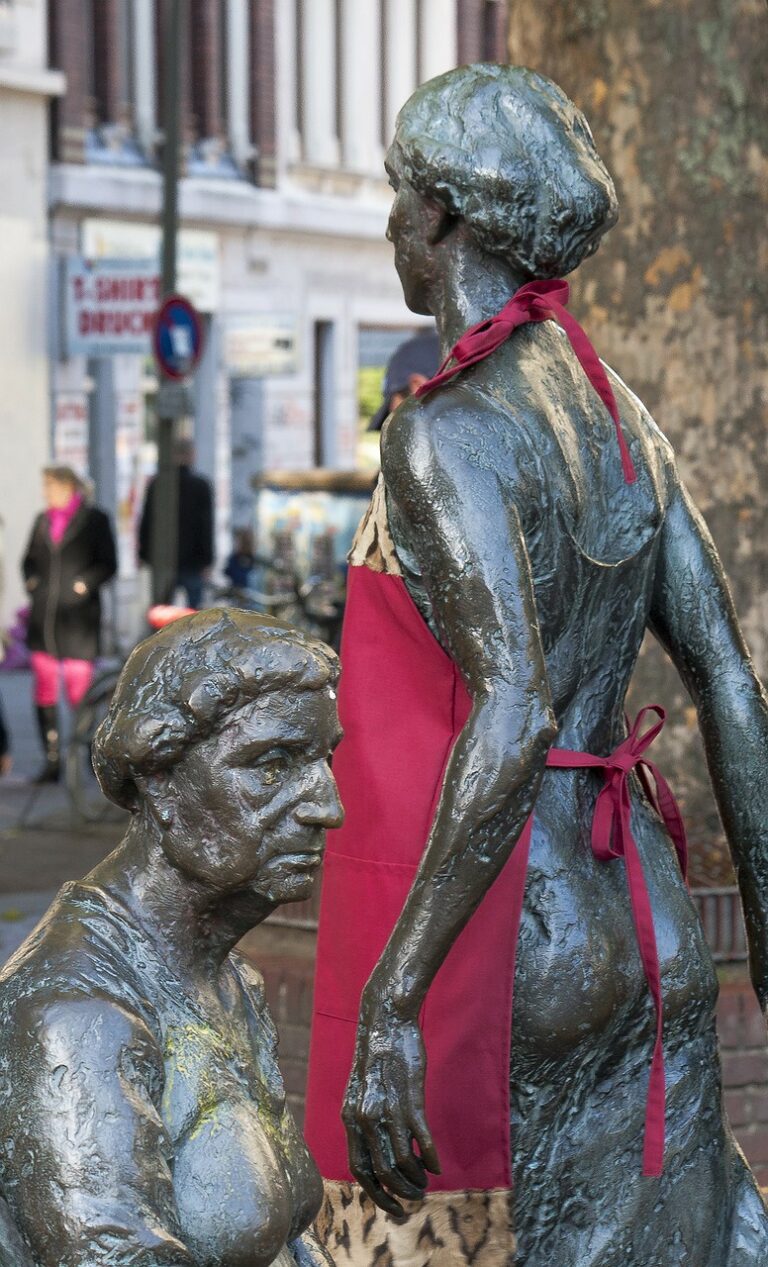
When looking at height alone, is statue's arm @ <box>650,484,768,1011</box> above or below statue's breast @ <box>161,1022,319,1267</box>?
above

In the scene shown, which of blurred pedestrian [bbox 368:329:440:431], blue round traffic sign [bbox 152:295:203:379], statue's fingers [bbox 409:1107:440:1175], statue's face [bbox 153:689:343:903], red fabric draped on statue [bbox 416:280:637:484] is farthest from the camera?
blue round traffic sign [bbox 152:295:203:379]

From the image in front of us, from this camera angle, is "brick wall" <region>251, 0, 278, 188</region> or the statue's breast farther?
"brick wall" <region>251, 0, 278, 188</region>

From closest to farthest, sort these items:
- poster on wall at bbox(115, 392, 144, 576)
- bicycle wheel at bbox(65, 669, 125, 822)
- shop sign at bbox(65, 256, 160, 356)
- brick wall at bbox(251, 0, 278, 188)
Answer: bicycle wheel at bbox(65, 669, 125, 822) < shop sign at bbox(65, 256, 160, 356) < poster on wall at bbox(115, 392, 144, 576) < brick wall at bbox(251, 0, 278, 188)

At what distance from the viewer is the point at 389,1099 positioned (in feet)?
8.54

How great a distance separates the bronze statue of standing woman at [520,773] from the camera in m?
2.68

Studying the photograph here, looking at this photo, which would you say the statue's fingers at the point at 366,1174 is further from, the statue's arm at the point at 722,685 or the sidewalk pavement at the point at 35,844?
the sidewalk pavement at the point at 35,844

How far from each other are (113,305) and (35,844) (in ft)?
24.7

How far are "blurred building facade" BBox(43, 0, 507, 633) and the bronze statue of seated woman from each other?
20229 mm

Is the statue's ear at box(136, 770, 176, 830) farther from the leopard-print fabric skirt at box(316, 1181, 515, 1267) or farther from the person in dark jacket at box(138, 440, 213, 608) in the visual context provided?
the person in dark jacket at box(138, 440, 213, 608)

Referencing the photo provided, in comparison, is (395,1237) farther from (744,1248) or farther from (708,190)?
(708,190)

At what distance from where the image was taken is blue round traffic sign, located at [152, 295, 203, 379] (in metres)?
15.0

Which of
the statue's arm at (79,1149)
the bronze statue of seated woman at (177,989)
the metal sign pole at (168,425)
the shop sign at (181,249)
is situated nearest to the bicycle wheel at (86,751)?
the metal sign pole at (168,425)

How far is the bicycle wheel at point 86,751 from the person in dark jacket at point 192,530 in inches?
167

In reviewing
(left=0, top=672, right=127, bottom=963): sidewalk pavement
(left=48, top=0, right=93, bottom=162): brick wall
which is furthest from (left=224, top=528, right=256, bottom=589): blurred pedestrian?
(left=48, top=0, right=93, bottom=162): brick wall
